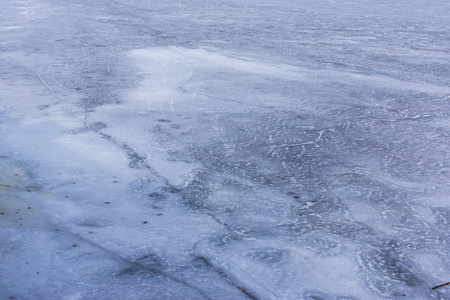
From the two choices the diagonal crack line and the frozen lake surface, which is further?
the diagonal crack line

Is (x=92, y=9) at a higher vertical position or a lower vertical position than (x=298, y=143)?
higher

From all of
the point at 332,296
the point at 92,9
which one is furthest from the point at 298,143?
the point at 92,9

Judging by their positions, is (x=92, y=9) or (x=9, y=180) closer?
(x=9, y=180)

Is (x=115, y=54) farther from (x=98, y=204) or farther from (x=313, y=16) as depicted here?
(x=313, y=16)

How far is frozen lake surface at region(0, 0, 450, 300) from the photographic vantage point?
2221 millimetres

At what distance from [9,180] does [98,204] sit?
0.72m

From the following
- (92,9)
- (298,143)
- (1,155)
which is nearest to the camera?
(1,155)

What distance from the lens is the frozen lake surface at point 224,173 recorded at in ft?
7.29

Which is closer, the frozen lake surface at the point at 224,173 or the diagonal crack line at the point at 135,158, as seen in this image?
the frozen lake surface at the point at 224,173

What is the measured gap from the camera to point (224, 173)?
10.8 feet

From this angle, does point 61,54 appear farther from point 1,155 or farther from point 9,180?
point 9,180

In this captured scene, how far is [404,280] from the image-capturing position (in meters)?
2.19

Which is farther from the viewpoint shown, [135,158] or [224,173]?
[135,158]

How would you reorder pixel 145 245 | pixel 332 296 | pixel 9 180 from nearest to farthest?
pixel 332 296
pixel 145 245
pixel 9 180
